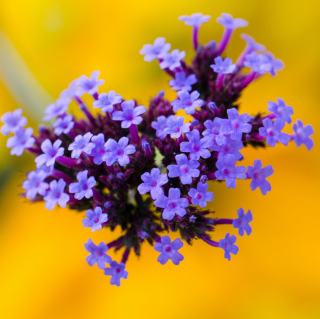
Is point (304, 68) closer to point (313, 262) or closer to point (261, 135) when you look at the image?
point (313, 262)

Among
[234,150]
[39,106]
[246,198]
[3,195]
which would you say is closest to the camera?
[234,150]

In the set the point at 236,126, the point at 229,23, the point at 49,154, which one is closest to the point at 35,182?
the point at 49,154

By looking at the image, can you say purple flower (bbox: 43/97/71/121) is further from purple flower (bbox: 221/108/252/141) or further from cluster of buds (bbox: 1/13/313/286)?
purple flower (bbox: 221/108/252/141)

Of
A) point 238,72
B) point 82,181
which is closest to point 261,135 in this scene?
point 238,72

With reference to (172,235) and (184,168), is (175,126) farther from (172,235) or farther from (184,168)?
(172,235)

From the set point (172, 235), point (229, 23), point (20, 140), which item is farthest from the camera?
point (172, 235)

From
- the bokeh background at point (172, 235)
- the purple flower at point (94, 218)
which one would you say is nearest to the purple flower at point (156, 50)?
the purple flower at point (94, 218)

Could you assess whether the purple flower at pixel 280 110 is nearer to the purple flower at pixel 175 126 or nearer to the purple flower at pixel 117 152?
the purple flower at pixel 175 126
